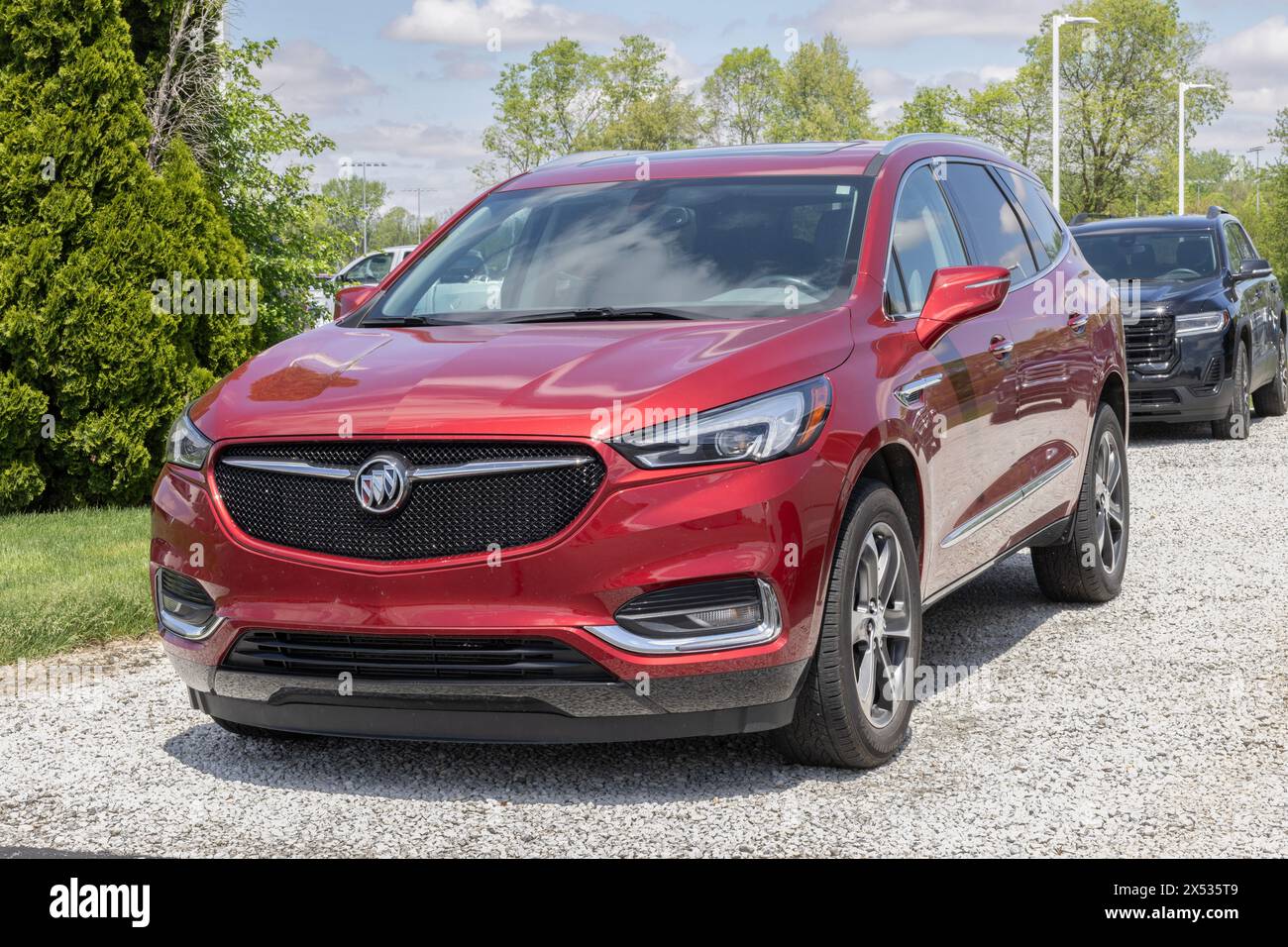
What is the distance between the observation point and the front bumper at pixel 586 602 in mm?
4180

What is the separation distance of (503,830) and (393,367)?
1372mm

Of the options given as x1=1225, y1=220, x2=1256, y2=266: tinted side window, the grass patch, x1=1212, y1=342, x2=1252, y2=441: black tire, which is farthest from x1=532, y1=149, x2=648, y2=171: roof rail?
x1=1225, y1=220, x2=1256, y2=266: tinted side window

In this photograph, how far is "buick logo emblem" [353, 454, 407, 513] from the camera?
428cm

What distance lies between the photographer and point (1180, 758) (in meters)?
4.95

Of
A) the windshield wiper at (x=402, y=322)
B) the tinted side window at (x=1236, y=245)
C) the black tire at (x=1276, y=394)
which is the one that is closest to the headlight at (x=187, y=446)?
the windshield wiper at (x=402, y=322)

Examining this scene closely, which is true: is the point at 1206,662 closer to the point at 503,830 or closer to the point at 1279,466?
the point at 503,830

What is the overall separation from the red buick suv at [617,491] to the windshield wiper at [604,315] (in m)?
0.02

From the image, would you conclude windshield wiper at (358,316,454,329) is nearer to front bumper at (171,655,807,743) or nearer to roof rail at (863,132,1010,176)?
front bumper at (171,655,807,743)

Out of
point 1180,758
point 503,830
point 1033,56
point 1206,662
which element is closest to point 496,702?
point 503,830

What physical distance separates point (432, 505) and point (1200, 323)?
11302 millimetres

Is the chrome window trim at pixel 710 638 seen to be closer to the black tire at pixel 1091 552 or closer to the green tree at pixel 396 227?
the black tire at pixel 1091 552

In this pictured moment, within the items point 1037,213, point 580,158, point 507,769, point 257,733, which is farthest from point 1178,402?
point 257,733

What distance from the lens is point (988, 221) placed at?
656 cm

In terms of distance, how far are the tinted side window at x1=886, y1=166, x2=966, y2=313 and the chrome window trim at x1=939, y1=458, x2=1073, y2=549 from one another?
2.62 ft
